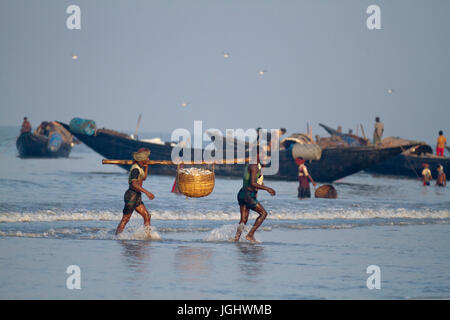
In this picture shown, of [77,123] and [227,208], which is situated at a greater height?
[77,123]

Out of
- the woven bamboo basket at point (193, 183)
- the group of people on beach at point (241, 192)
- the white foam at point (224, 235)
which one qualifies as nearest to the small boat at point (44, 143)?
the white foam at point (224, 235)

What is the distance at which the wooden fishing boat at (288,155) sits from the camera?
102 feet

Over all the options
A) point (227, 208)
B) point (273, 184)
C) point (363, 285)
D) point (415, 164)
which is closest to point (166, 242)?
point (363, 285)

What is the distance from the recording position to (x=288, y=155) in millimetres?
32062

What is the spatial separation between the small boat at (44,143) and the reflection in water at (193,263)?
138 ft

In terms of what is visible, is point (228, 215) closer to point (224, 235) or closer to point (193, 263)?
point (224, 235)

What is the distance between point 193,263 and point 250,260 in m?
0.95

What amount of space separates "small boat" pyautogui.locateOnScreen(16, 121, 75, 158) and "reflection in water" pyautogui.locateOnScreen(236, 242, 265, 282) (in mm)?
41751

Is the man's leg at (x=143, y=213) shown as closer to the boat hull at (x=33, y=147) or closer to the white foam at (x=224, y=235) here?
the white foam at (x=224, y=235)

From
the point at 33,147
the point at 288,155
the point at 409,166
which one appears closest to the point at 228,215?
the point at 288,155
